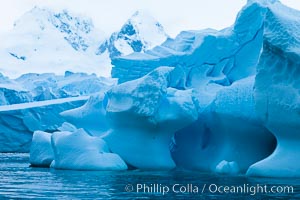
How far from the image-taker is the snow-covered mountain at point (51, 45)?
6456 cm

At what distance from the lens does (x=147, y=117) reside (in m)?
13.1

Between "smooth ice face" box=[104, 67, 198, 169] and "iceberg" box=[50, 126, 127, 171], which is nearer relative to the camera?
"iceberg" box=[50, 126, 127, 171]

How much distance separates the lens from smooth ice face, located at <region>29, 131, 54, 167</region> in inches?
584

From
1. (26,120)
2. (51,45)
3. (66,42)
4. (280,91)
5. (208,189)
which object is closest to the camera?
(208,189)

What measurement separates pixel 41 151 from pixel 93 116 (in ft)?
5.74

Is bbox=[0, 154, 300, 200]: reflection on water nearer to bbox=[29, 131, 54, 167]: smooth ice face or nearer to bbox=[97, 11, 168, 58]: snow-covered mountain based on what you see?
bbox=[29, 131, 54, 167]: smooth ice face

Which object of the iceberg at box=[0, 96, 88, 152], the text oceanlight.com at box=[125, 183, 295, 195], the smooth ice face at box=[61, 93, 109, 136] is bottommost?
the text oceanlight.com at box=[125, 183, 295, 195]

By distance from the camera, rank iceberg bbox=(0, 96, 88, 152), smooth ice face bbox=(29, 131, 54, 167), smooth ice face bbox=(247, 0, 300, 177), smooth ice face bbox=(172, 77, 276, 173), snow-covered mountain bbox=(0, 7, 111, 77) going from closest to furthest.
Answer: smooth ice face bbox=(247, 0, 300, 177) → smooth ice face bbox=(172, 77, 276, 173) → smooth ice face bbox=(29, 131, 54, 167) → iceberg bbox=(0, 96, 88, 152) → snow-covered mountain bbox=(0, 7, 111, 77)

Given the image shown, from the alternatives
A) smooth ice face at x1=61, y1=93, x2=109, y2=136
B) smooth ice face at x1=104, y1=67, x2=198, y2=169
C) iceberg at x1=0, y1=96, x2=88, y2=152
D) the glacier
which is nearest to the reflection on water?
the glacier

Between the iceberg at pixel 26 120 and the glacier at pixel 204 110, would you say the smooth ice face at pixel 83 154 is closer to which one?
the glacier at pixel 204 110

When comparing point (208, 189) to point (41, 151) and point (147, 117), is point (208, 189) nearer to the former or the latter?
point (147, 117)

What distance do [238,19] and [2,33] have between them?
6742cm

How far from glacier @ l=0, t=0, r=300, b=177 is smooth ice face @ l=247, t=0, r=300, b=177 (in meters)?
0.02

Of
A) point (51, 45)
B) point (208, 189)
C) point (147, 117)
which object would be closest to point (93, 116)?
point (147, 117)
